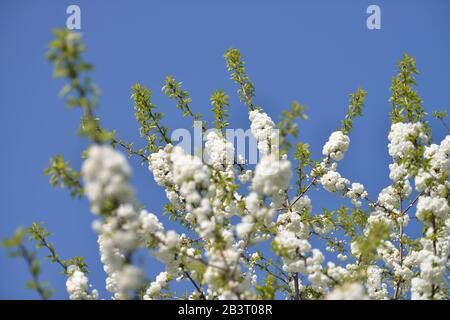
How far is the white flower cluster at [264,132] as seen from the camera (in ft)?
24.2

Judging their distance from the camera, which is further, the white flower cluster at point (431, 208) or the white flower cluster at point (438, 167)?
the white flower cluster at point (438, 167)

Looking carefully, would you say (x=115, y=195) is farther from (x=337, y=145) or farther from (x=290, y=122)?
(x=337, y=145)

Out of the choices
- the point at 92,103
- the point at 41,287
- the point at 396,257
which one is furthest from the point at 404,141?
the point at 41,287

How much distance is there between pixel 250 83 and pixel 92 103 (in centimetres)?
536

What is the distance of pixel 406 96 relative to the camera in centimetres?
757

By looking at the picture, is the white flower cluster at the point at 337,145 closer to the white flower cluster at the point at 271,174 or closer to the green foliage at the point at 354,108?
the green foliage at the point at 354,108

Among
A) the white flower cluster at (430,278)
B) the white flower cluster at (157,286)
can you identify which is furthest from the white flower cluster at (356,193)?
the white flower cluster at (157,286)

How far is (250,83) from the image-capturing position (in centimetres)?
888

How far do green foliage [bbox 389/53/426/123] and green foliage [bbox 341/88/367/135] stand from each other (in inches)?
19.0

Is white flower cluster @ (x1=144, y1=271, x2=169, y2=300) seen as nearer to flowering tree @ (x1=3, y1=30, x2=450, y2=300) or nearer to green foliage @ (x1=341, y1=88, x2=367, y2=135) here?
flowering tree @ (x1=3, y1=30, x2=450, y2=300)

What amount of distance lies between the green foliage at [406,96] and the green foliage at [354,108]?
0.48 meters
